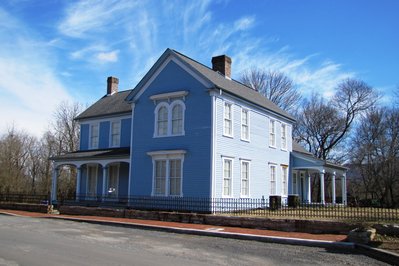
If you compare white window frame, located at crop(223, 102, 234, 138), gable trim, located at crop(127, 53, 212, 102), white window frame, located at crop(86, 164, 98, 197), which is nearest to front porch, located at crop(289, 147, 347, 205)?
white window frame, located at crop(223, 102, 234, 138)

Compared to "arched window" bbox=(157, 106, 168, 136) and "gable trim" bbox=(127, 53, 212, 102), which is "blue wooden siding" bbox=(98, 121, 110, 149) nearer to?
"gable trim" bbox=(127, 53, 212, 102)

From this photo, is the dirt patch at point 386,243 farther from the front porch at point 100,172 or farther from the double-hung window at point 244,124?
the front porch at point 100,172

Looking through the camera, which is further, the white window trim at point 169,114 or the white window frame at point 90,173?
the white window frame at point 90,173

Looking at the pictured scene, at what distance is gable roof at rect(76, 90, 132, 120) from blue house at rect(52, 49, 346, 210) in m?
0.21

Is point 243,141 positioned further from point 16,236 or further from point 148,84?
point 16,236

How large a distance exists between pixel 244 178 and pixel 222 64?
852 centimetres

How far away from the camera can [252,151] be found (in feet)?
83.9

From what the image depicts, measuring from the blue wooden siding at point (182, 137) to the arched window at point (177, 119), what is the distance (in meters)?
0.40

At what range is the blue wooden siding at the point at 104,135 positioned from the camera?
30.3 metres

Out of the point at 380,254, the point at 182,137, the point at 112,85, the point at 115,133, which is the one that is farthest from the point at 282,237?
the point at 112,85

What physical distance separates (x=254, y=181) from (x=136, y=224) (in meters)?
10.3

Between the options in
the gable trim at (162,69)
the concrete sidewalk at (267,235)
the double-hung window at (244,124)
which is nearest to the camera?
the concrete sidewalk at (267,235)

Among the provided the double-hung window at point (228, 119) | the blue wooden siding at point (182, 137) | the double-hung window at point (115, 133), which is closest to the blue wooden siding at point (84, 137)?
the double-hung window at point (115, 133)

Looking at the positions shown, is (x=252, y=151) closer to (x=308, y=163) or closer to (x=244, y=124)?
(x=244, y=124)
